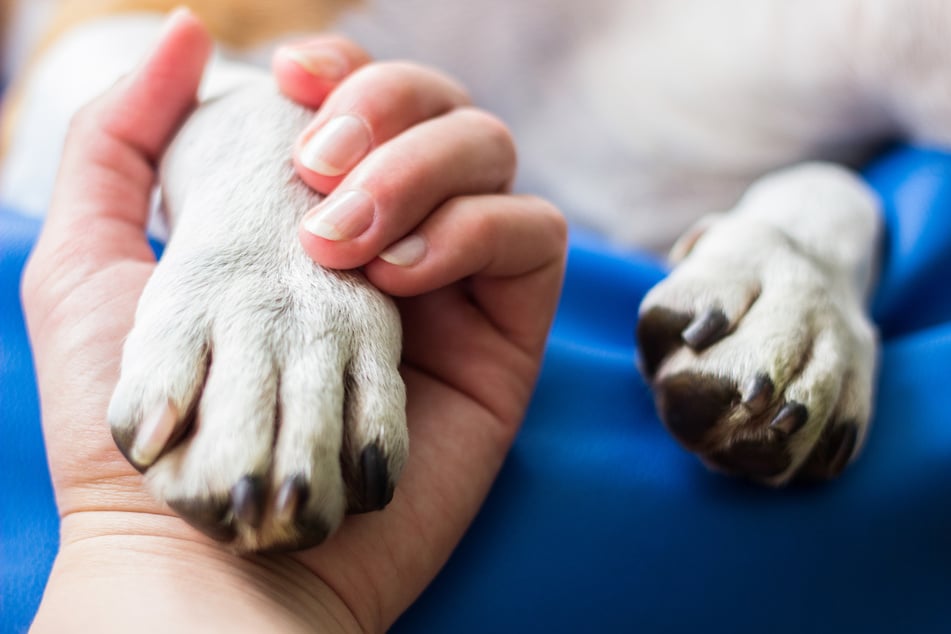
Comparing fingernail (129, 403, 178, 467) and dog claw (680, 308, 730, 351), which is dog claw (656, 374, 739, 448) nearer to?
dog claw (680, 308, 730, 351)

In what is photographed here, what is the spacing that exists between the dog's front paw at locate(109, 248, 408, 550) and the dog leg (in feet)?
0.77

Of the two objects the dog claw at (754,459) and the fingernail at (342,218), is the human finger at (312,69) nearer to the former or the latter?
the fingernail at (342,218)

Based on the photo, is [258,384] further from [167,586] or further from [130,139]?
[130,139]

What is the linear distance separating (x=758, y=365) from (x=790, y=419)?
0.05 m

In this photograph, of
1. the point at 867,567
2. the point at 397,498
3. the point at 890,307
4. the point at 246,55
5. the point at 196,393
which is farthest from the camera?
the point at 246,55

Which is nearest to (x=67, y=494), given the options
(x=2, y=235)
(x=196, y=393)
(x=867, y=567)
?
(x=196, y=393)

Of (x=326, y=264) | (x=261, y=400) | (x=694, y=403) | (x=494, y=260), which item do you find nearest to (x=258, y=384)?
(x=261, y=400)

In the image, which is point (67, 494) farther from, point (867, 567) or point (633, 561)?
point (867, 567)

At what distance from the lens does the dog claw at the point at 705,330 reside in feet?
2.07

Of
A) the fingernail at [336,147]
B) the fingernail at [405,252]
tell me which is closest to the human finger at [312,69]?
the fingernail at [336,147]

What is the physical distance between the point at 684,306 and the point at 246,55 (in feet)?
2.78

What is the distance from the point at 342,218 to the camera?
55 centimetres

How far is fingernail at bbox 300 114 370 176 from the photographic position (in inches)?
24.1

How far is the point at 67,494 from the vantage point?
57 cm
